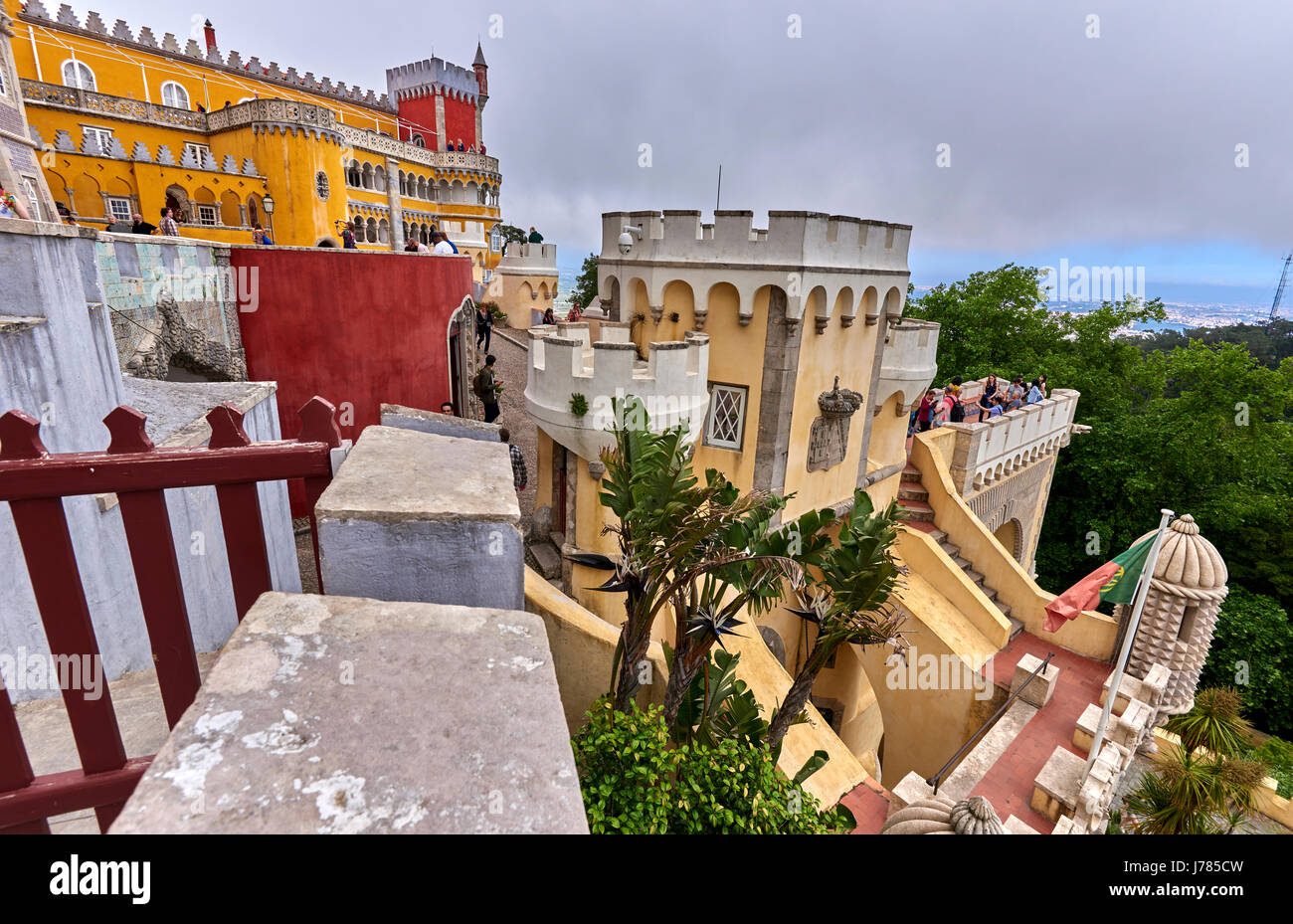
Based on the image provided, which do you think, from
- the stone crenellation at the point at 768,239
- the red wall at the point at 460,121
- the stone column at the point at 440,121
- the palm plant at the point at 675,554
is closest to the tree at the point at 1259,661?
the stone crenellation at the point at 768,239

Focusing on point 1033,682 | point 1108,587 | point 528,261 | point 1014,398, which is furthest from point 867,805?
point 528,261

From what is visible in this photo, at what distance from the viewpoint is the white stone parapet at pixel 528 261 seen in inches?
1316

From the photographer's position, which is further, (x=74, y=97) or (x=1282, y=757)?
(x=74, y=97)

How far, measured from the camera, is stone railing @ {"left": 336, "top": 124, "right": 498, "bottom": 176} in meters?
28.6

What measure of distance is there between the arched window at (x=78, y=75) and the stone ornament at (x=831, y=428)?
33.6 m

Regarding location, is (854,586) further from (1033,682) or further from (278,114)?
(278,114)

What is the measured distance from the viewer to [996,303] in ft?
92.4

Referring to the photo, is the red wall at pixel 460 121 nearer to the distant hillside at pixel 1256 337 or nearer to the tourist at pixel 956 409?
the tourist at pixel 956 409

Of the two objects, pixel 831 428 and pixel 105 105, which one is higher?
pixel 105 105

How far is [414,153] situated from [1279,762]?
43.3 m

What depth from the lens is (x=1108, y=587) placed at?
36.7 ft
